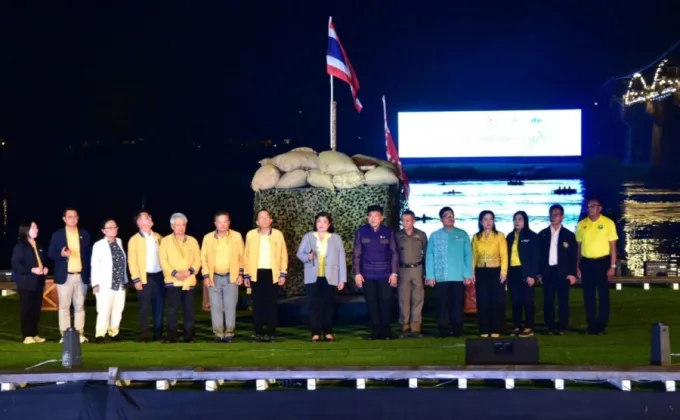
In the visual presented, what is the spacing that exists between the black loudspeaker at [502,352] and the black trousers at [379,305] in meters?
2.85

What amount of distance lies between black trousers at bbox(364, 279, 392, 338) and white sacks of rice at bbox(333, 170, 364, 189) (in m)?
2.13

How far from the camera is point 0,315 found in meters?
14.5

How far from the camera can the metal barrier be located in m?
8.33

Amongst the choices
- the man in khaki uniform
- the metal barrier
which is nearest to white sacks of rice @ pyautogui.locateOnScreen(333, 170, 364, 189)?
the man in khaki uniform

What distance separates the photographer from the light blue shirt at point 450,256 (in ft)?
38.7

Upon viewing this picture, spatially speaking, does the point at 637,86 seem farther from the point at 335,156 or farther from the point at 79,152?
the point at 335,156

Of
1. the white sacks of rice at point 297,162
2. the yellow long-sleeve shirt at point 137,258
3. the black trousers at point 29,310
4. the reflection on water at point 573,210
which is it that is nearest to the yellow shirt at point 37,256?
the black trousers at point 29,310

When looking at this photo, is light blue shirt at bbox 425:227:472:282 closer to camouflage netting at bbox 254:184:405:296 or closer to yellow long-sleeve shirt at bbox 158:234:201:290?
camouflage netting at bbox 254:184:405:296

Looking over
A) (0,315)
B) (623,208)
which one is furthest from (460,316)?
(623,208)

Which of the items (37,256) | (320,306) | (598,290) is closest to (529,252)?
(598,290)

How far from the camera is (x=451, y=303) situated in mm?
11898

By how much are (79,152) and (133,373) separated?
107m

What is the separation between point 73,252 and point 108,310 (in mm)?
774

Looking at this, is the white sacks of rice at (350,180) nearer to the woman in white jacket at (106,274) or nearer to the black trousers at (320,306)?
the black trousers at (320,306)
